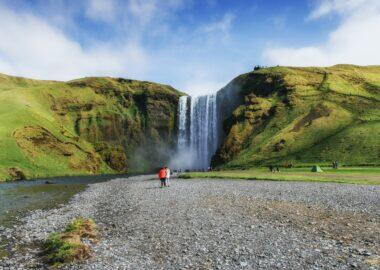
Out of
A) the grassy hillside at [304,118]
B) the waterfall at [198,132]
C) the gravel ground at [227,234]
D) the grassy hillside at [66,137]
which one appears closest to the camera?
the gravel ground at [227,234]

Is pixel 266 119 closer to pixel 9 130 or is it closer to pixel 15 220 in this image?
pixel 9 130

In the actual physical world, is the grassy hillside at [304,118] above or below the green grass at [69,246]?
above

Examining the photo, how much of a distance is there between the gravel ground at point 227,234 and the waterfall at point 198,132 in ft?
392

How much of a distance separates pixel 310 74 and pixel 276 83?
1505 centimetres

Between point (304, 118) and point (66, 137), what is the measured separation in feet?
298

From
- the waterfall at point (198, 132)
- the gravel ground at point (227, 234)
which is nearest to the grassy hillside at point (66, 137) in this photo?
the waterfall at point (198, 132)

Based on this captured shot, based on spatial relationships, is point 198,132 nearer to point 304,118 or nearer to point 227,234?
point 304,118

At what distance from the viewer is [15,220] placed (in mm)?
33094

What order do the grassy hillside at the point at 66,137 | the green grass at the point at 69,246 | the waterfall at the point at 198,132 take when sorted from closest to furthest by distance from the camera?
the green grass at the point at 69,246 < the grassy hillside at the point at 66,137 < the waterfall at the point at 198,132

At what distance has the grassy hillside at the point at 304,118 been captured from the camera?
108 m

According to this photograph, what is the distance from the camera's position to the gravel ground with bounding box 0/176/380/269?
687 inches

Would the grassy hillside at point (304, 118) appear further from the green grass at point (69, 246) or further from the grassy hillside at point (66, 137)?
the green grass at point (69, 246)

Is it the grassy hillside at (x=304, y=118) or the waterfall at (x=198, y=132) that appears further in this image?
the waterfall at (x=198, y=132)

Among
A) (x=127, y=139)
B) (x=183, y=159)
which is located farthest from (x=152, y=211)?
(x=127, y=139)
